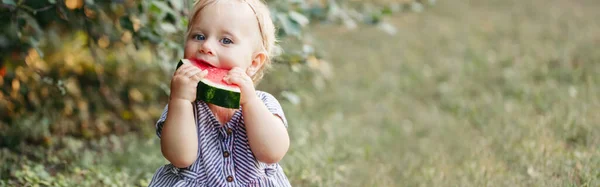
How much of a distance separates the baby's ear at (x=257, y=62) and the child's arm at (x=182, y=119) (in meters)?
0.28

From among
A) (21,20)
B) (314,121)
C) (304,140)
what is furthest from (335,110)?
(21,20)

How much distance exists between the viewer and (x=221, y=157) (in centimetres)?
271

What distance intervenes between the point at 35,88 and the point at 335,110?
2241mm

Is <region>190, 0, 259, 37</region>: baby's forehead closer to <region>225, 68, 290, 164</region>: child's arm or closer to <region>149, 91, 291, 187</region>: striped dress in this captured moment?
<region>225, 68, 290, 164</region>: child's arm

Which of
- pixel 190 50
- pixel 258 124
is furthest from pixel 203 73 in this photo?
pixel 258 124

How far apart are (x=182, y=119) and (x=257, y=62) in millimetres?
408

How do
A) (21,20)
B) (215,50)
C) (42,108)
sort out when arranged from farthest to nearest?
(42,108), (21,20), (215,50)

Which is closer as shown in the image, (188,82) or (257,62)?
(188,82)

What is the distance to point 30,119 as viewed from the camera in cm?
471

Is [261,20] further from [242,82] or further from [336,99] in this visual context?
[336,99]

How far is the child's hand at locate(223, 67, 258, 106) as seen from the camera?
2541 mm

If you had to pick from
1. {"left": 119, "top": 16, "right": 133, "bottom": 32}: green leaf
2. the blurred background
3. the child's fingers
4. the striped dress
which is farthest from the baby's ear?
{"left": 119, "top": 16, "right": 133, "bottom": 32}: green leaf

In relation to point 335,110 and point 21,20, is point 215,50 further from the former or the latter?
point 335,110

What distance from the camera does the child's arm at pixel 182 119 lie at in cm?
254
